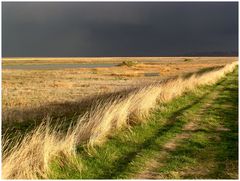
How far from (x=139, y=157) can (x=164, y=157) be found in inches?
21.8

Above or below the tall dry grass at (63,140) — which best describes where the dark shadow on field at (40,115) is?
below

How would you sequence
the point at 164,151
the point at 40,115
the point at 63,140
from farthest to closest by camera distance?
the point at 40,115
the point at 164,151
the point at 63,140

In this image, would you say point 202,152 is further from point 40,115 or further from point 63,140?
point 40,115

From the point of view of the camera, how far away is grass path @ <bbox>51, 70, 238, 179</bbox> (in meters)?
7.84

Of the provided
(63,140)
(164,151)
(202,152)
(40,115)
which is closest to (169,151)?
(164,151)

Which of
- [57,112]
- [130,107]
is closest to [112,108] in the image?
[130,107]

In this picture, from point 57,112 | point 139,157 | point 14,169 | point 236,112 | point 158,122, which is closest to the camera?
point 14,169

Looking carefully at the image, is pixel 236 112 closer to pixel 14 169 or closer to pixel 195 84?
pixel 195 84

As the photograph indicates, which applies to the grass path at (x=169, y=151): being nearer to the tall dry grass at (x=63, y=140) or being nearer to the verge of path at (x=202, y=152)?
the verge of path at (x=202, y=152)

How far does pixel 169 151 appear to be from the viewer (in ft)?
30.5

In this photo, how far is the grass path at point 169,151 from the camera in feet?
25.7

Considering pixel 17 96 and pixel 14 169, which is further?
pixel 17 96

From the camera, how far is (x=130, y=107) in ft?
41.3

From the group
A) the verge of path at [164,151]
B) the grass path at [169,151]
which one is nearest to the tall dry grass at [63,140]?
the grass path at [169,151]
